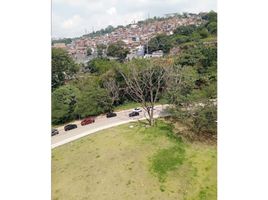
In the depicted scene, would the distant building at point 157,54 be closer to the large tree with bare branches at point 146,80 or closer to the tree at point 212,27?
the large tree with bare branches at point 146,80

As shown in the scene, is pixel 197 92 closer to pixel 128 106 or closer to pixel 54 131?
pixel 128 106

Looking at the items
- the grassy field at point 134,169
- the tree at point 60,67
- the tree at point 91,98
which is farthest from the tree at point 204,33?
the tree at point 60,67

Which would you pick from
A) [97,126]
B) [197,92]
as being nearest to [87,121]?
[97,126]

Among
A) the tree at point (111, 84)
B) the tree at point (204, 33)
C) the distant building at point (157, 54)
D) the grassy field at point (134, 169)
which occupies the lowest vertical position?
the grassy field at point (134, 169)

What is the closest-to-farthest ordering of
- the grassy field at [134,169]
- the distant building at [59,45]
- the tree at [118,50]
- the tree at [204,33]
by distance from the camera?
the grassy field at [134,169] → the distant building at [59,45] → the tree at [204,33] → the tree at [118,50]

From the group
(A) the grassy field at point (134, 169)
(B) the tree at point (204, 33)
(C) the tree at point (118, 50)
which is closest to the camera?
(A) the grassy field at point (134, 169)
